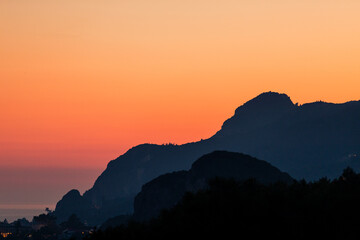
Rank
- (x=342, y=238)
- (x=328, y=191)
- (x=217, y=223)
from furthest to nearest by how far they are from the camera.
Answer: (x=328, y=191) → (x=217, y=223) → (x=342, y=238)

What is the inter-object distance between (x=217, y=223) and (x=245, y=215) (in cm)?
380

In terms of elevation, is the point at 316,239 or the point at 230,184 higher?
the point at 230,184

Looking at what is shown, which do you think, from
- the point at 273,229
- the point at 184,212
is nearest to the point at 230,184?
the point at 184,212

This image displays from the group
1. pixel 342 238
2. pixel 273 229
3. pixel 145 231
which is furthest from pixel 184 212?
pixel 342 238

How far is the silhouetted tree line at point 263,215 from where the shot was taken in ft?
315

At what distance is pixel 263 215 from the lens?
327ft

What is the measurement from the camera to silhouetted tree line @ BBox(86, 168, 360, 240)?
96000mm

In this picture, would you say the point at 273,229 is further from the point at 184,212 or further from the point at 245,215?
the point at 184,212

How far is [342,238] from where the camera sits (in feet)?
307

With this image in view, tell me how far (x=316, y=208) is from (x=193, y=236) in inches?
609

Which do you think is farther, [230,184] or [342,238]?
[230,184]

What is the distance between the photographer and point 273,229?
96.9 m

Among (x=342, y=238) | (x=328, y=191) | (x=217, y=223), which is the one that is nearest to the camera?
(x=342, y=238)

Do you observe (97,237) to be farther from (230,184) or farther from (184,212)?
(230,184)
